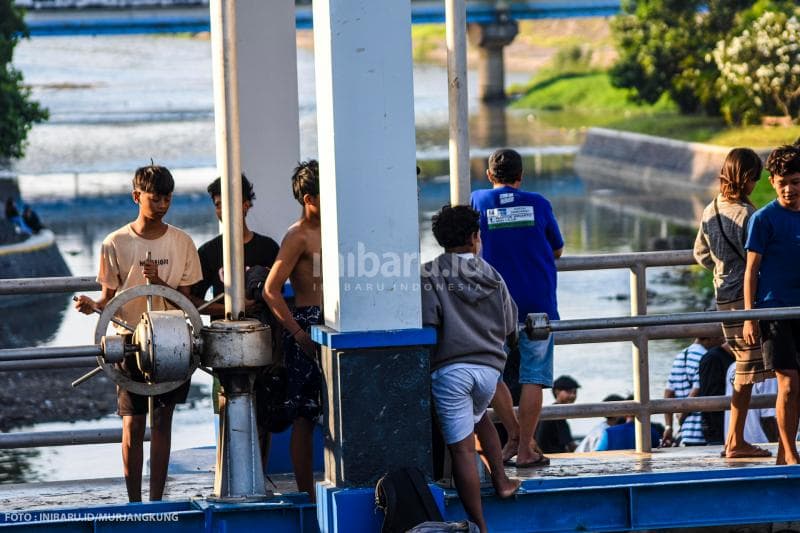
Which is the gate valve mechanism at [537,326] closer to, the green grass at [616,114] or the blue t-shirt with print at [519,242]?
the blue t-shirt with print at [519,242]

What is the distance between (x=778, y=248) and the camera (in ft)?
23.7

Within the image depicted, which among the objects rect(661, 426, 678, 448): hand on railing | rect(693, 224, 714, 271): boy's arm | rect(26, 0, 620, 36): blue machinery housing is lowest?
rect(661, 426, 678, 448): hand on railing

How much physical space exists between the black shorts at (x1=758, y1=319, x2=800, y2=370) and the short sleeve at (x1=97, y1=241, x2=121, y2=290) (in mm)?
3097

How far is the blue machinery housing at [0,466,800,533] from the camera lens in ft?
21.1

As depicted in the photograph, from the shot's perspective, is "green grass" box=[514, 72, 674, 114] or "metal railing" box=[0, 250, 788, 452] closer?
"metal railing" box=[0, 250, 788, 452]

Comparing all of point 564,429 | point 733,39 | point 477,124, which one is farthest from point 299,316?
point 477,124

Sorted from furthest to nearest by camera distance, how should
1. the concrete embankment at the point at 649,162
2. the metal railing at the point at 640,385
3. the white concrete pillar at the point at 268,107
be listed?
1. the concrete embankment at the point at 649,162
2. the metal railing at the point at 640,385
3. the white concrete pillar at the point at 268,107

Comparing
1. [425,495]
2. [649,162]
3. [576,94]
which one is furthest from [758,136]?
[576,94]

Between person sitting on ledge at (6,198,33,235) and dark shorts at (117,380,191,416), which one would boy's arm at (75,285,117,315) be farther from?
person sitting on ledge at (6,198,33,235)

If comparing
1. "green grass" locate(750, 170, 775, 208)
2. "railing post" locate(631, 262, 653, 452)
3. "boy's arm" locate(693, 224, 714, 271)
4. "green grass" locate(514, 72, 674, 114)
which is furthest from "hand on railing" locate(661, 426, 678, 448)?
"green grass" locate(514, 72, 674, 114)

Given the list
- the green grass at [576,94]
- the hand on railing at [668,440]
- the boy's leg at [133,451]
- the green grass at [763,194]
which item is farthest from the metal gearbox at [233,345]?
the green grass at [576,94]

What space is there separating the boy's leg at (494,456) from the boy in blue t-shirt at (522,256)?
806 millimetres

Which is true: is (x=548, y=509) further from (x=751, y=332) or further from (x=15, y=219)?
(x=15, y=219)

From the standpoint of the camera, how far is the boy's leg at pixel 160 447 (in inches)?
269
